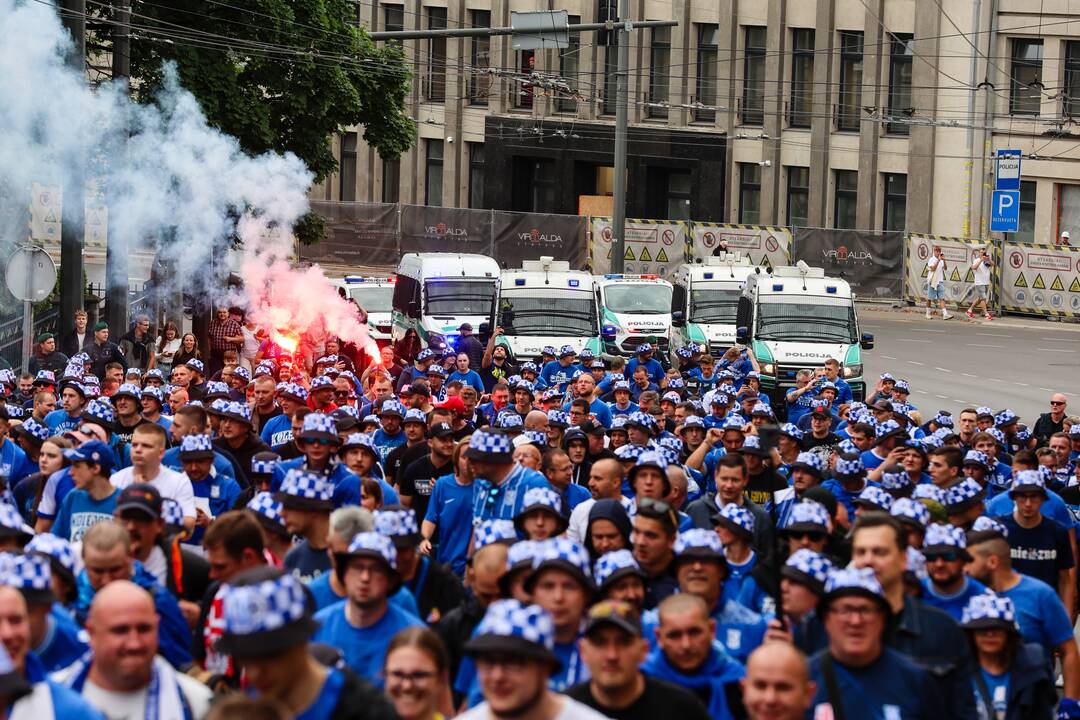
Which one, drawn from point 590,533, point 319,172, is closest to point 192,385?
point 590,533

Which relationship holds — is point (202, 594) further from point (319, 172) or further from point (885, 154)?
point (885, 154)

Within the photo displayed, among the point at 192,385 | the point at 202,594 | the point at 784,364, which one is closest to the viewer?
the point at 202,594

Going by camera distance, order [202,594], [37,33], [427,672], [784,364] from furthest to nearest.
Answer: [784,364] < [37,33] < [202,594] < [427,672]

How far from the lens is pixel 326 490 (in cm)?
891

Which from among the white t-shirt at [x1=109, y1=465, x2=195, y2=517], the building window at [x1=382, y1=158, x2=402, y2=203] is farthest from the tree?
the building window at [x1=382, y1=158, x2=402, y2=203]

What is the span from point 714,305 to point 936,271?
620 inches

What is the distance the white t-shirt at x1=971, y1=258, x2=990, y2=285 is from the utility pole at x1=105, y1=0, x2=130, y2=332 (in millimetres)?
25308

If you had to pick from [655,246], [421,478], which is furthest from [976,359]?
[421,478]

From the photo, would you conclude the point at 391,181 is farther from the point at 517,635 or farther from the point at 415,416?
the point at 517,635

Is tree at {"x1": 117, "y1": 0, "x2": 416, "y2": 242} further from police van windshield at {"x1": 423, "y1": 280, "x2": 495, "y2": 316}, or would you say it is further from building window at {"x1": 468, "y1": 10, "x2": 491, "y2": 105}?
building window at {"x1": 468, "y1": 10, "x2": 491, "y2": 105}

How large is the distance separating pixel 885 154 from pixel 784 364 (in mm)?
26166

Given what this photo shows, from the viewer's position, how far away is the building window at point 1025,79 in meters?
48.4

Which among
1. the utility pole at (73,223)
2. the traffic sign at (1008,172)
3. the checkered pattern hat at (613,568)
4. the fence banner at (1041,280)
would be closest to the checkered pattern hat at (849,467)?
the checkered pattern hat at (613,568)

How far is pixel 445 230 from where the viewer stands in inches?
1967
